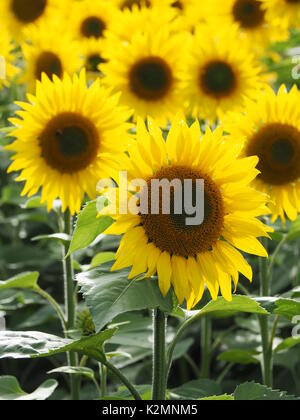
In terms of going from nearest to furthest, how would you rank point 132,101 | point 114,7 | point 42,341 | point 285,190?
1. point 42,341
2. point 285,190
3. point 132,101
4. point 114,7

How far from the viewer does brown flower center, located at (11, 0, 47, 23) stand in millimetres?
3289

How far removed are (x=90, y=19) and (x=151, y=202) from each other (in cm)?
207

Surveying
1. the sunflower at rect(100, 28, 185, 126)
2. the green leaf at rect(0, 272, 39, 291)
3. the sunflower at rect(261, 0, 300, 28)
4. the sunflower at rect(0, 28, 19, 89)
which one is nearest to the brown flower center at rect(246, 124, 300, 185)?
the green leaf at rect(0, 272, 39, 291)

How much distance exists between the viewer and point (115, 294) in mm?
1277

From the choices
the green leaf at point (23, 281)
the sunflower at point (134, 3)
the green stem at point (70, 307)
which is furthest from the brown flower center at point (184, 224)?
the sunflower at point (134, 3)

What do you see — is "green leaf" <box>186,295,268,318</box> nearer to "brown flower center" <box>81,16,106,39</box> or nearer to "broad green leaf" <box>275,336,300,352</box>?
"broad green leaf" <box>275,336,300,352</box>

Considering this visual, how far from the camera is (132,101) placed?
275 centimetres

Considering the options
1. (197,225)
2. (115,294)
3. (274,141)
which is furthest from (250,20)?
(115,294)

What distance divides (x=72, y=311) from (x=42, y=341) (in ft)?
1.74

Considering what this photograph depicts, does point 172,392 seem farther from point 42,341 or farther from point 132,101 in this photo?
point 132,101

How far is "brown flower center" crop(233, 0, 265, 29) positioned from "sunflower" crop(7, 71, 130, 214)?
58.6 inches

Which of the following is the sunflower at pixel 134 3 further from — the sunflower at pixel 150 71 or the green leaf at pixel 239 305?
the green leaf at pixel 239 305

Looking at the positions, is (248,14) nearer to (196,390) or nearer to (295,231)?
(295,231)
